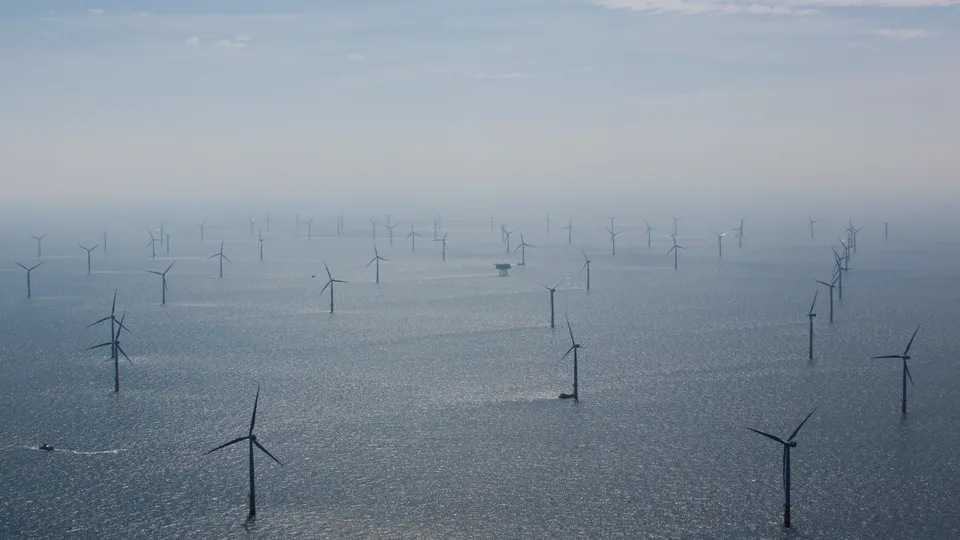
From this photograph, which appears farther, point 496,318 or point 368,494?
point 496,318

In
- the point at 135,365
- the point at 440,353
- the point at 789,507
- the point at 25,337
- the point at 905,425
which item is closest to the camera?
the point at 789,507

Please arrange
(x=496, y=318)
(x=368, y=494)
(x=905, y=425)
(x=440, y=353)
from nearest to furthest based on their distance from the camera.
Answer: (x=368, y=494), (x=905, y=425), (x=440, y=353), (x=496, y=318)

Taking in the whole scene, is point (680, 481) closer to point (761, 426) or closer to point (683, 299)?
point (761, 426)

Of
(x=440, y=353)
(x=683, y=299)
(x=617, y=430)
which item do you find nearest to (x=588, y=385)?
(x=617, y=430)

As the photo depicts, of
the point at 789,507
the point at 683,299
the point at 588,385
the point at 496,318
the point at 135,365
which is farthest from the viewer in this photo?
the point at 683,299

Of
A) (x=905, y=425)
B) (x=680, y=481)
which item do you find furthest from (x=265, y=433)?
(x=905, y=425)

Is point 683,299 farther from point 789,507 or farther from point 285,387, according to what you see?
point 789,507
